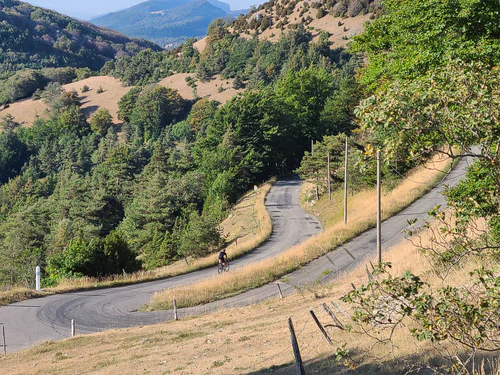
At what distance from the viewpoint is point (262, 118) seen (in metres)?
65.8

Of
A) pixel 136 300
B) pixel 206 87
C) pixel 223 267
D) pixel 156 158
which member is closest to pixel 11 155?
pixel 206 87

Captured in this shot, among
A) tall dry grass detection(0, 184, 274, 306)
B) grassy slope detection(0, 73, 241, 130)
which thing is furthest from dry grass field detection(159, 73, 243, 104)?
tall dry grass detection(0, 184, 274, 306)

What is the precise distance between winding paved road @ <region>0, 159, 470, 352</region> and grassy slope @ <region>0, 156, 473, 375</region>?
6.45 feet

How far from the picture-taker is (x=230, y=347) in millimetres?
12391

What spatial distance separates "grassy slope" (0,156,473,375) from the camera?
911 cm

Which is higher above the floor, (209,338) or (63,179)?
(209,338)

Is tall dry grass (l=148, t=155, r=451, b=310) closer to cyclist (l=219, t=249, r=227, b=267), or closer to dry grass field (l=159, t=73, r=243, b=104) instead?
cyclist (l=219, t=249, r=227, b=267)

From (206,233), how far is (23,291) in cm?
1530

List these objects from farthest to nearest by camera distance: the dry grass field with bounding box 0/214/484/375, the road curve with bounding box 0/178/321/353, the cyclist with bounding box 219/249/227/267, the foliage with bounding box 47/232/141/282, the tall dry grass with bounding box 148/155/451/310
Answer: the foliage with bounding box 47/232/141/282 < the cyclist with bounding box 219/249/227/267 < the tall dry grass with bounding box 148/155/451/310 < the road curve with bounding box 0/178/321/353 < the dry grass field with bounding box 0/214/484/375

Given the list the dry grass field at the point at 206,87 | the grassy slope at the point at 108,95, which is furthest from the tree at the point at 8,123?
the dry grass field at the point at 206,87

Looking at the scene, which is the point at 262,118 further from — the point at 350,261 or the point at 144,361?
the point at 144,361

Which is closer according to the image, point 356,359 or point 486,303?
point 486,303

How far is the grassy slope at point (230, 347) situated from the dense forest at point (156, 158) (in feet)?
41.6

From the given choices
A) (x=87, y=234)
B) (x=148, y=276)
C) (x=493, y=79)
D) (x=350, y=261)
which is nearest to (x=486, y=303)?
(x=493, y=79)
